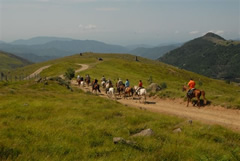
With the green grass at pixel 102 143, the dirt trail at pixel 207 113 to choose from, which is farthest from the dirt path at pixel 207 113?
the green grass at pixel 102 143

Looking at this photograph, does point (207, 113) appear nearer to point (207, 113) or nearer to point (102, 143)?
point (207, 113)

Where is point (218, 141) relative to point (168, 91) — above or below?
below

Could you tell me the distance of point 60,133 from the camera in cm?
957

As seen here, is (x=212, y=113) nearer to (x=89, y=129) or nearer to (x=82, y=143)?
(x=89, y=129)

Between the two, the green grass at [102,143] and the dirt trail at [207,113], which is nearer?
the green grass at [102,143]

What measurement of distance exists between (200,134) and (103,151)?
635cm

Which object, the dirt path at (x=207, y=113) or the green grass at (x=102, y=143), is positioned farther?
the dirt path at (x=207, y=113)

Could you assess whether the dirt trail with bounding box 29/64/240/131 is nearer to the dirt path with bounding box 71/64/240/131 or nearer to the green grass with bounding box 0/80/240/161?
the dirt path with bounding box 71/64/240/131

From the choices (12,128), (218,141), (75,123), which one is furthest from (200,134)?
(12,128)

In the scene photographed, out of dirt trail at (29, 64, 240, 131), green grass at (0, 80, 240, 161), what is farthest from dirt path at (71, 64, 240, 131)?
green grass at (0, 80, 240, 161)

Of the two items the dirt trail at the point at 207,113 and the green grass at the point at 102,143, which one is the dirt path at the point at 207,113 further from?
the green grass at the point at 102,143

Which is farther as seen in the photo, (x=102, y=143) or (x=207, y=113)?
(x=207, y=113)

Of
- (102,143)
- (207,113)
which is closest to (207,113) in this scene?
(207,113)

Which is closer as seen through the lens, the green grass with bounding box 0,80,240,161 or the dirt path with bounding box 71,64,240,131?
the green grass with bounding box 0,80,240,161
